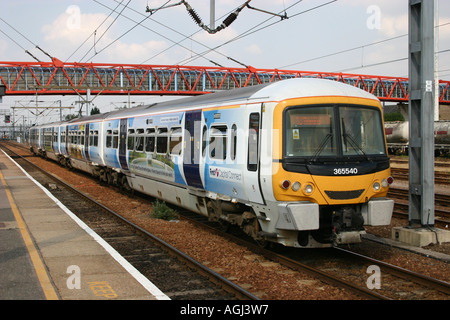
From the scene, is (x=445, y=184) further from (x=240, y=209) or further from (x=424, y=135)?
(x=240, y=209)

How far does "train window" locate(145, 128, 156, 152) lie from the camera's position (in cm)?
1442

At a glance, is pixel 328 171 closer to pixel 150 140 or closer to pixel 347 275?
pixel 347 275

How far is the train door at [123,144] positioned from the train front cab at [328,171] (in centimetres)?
1032

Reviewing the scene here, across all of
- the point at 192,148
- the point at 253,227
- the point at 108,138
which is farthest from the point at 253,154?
the point at 108,138

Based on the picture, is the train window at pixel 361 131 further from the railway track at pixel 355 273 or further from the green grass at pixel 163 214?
the green grass at pixel 163 214

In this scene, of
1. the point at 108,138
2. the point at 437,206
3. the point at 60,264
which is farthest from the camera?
the point at 108,138

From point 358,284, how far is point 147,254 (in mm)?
3983

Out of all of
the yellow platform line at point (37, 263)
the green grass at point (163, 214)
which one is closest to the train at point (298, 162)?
the green grass at point (163, 214)

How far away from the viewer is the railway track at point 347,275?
6.80m

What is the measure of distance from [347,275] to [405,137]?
129ft

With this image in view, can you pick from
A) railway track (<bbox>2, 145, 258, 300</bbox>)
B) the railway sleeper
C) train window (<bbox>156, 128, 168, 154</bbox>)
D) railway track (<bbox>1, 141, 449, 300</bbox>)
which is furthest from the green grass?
railway track (<bbox>1, 141, 449, 300</bbox>)

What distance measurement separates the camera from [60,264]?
8.12 m
